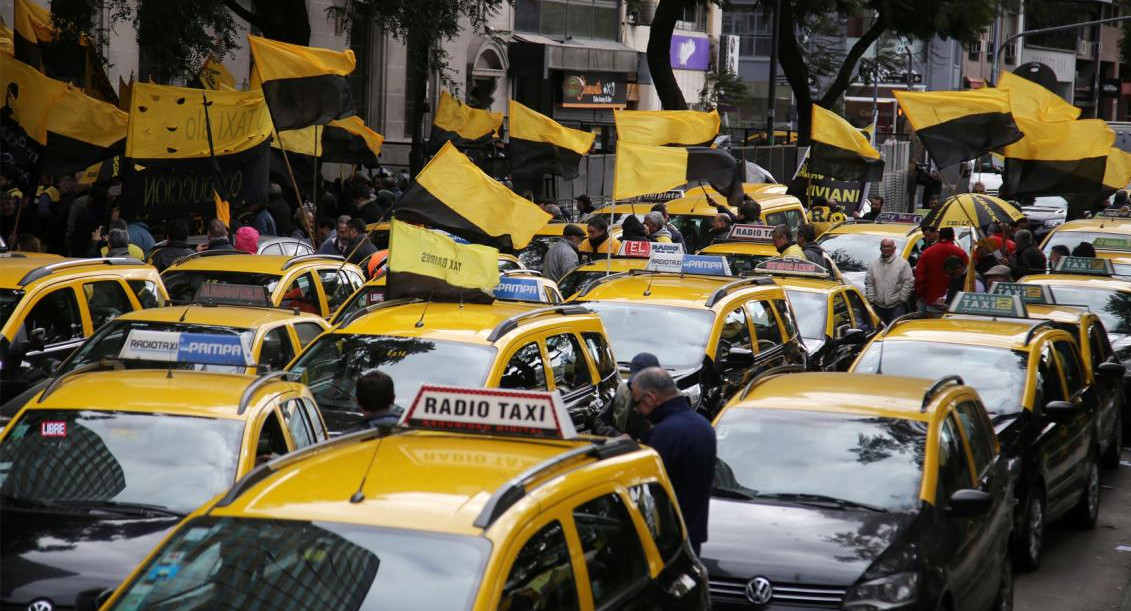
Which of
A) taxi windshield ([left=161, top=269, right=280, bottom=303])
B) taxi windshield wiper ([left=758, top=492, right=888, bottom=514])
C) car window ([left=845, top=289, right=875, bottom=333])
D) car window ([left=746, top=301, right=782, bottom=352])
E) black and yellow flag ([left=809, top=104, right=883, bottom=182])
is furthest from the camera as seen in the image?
black and yellow flag ([left=809, top=104, right=883, bottom=182])

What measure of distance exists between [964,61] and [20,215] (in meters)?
74.3

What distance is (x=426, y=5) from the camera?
22.8m

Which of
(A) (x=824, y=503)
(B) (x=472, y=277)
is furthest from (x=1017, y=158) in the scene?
(A) (x=824, y=503)

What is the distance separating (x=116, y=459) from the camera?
7.34 m

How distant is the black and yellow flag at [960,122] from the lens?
19812mm

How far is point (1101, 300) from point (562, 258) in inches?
233

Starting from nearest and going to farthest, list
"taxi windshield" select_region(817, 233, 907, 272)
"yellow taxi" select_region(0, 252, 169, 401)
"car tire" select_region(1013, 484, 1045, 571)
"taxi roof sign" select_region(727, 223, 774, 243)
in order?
"car tire" select_region(1013, 484, 1045, 571), "yellow taxi" select_region(0, 252, 169, 401), "taxi roof sign" select_region(727, 223, 774, 243), "taxi windshield" select_region(817, 233, 907, 272)

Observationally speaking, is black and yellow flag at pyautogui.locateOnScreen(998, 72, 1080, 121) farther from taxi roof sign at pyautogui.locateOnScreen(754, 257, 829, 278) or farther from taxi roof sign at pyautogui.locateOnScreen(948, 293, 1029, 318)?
taxi roof sign at pyautogui.locateOnScreen(948, 293, 1029, 318)

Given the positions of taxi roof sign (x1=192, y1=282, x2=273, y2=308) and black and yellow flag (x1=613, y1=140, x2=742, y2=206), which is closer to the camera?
taxi roof sign (x1=192, y1=282, x2=273, y2=308)

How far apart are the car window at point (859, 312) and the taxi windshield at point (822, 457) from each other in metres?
7.38

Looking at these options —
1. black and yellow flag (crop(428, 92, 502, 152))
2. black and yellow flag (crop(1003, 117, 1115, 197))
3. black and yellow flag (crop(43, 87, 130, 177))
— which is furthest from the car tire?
black and yellow flag (crop(428, 92, 502, 152))

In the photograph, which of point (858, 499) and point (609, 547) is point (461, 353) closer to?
point (858, 499)

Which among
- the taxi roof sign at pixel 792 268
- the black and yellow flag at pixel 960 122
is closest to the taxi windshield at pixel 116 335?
the taxi roof sign at pixel 792 268

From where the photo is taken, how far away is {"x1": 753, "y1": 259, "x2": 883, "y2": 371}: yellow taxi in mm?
14680
